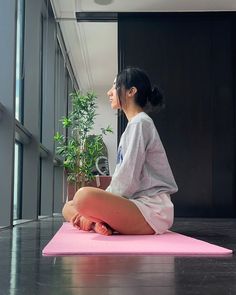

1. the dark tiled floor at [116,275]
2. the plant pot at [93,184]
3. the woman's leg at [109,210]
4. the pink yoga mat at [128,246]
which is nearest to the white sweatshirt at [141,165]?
the woman's leg at [109,210]

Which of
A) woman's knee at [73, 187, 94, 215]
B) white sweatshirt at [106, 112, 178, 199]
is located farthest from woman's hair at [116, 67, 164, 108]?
woman's knee at [73, 187, 94, 215]

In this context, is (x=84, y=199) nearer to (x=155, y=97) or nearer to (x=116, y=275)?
(x=155, y=97)

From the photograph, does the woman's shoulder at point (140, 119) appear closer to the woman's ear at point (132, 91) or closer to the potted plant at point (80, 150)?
the woman's ear at point (132, 91)

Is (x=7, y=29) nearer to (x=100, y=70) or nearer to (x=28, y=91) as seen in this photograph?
(x=28, y=91)

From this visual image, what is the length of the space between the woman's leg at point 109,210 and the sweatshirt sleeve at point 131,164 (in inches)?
4.0

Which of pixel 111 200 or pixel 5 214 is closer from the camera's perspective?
pixel 111 200

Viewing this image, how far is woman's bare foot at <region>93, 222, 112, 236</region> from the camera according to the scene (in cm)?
220

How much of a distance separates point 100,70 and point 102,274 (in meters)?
6.83

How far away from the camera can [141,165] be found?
7.47 ft

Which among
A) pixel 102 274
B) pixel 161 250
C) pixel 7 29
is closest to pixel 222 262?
pixel 161 250

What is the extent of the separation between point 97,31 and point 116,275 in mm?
5235

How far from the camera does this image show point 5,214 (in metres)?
3.13

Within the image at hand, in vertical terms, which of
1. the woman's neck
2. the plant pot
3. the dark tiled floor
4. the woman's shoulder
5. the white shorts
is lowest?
the dark tiled floor

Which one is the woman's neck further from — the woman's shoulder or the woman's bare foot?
the woman's bare foot
